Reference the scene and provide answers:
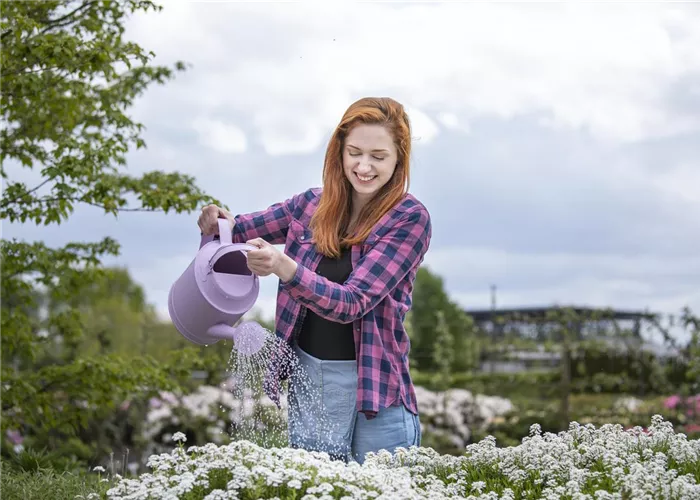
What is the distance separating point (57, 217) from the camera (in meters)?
5.68

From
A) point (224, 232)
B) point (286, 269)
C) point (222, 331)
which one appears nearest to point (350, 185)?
point (224, 232)

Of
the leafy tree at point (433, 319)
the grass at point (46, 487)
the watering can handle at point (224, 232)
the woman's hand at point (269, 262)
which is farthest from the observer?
the leafy tree at point (433, 319)

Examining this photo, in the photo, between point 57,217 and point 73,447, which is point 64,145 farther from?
point 73,447

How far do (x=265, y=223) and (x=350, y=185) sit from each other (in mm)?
429

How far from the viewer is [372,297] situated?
324 centimetres

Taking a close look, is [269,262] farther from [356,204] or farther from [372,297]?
[356,204]

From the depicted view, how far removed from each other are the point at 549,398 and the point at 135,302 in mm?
24630

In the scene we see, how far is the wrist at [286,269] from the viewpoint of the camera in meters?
3.04

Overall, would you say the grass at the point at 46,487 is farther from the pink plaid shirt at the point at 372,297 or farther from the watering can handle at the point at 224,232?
the watering can handle at the point at 224,232

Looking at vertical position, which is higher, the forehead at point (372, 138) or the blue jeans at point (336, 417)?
the forehead at point (372, 138)

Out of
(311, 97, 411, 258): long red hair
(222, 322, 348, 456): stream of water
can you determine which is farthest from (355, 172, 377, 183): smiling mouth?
(222, 322, 348, 456): stream of water

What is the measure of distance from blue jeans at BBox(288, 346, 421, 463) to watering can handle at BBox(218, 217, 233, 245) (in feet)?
1.70

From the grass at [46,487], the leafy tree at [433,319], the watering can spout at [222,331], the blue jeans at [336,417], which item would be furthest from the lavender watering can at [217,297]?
the leafy tree at [433,319]

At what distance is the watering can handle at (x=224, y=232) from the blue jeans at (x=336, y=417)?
0.52 meters
